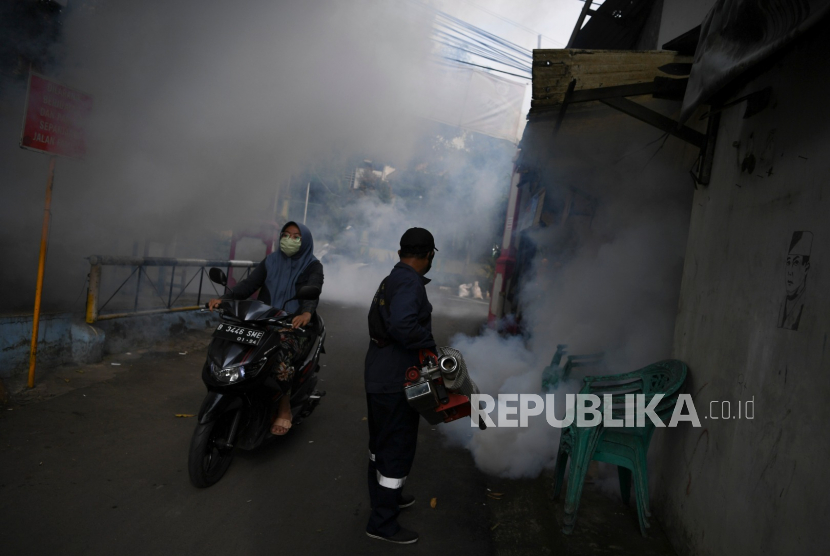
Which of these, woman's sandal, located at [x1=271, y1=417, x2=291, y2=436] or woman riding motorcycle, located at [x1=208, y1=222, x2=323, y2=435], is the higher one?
woman riding motorcycle, located at [x1=208, y1=222, x2=323, y2=435]

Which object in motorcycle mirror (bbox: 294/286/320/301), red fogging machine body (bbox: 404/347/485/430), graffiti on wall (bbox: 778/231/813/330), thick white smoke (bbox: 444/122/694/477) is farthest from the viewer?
thick white smoke (bbox: 444/122/694/477)

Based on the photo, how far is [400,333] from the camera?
2902mm

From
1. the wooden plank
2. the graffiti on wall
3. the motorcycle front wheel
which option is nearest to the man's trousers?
the motorcycle front wheel

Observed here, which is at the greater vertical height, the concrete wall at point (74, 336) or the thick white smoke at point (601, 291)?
the thick white smoke at point (601, 291)

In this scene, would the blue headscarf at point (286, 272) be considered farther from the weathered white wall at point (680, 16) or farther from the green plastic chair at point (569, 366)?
the weathered white wall at point (680, 16)

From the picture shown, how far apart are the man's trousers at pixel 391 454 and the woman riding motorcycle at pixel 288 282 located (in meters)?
1.17

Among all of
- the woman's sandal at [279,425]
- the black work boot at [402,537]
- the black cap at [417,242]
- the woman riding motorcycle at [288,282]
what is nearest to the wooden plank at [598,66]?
the black cap at [417,242]

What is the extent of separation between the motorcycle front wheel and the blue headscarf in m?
1.00

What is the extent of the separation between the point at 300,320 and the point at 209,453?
108 centimetres

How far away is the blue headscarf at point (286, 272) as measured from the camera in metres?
4.20

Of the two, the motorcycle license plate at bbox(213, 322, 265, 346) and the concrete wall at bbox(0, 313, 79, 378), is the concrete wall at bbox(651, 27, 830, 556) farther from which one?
the concrete wall at bbox(0, 313, 79, 378)

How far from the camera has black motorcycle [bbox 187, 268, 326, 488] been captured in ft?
11.0

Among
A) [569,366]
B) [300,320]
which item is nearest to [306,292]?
[300,320]

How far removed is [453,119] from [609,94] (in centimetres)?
1519
